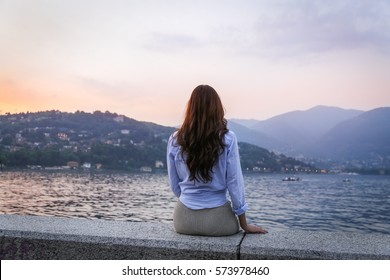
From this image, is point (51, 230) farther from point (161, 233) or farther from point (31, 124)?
point (31, 124)

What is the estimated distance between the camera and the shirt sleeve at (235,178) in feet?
10.7

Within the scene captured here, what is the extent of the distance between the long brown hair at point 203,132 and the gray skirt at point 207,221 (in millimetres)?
252

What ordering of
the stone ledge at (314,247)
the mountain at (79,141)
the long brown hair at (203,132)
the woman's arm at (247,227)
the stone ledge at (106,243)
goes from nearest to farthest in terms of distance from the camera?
the stone ledge at (314,247)
the stone ledge at (106,243)
the long brown hair at (203,132)
the woman's arm at (247,227)
the mountain at (79,141)

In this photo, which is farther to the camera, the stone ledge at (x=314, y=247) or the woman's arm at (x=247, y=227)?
the woman's arm at (x=247, y=227)

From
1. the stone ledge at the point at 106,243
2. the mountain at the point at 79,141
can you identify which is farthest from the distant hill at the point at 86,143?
the stone ledge at the point at 106,243

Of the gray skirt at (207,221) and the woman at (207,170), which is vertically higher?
the woman at (207,170)

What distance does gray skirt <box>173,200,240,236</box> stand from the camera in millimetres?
3262

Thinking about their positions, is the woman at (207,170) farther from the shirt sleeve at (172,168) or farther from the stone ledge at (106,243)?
the stone ledge at (106,243)

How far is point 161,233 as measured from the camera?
3.24 meters

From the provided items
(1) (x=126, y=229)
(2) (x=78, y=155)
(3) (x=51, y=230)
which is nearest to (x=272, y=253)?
(1) (x=126, y=229)

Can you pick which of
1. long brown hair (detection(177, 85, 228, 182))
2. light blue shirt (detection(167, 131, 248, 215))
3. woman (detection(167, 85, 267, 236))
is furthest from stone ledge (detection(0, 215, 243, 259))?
long brown hair (detection(177, 85, 228, 182))

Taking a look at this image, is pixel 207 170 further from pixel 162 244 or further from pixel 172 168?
pixel 162 244

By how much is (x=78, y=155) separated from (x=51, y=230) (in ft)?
415

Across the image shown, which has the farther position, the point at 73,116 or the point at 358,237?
the point at 73,116
